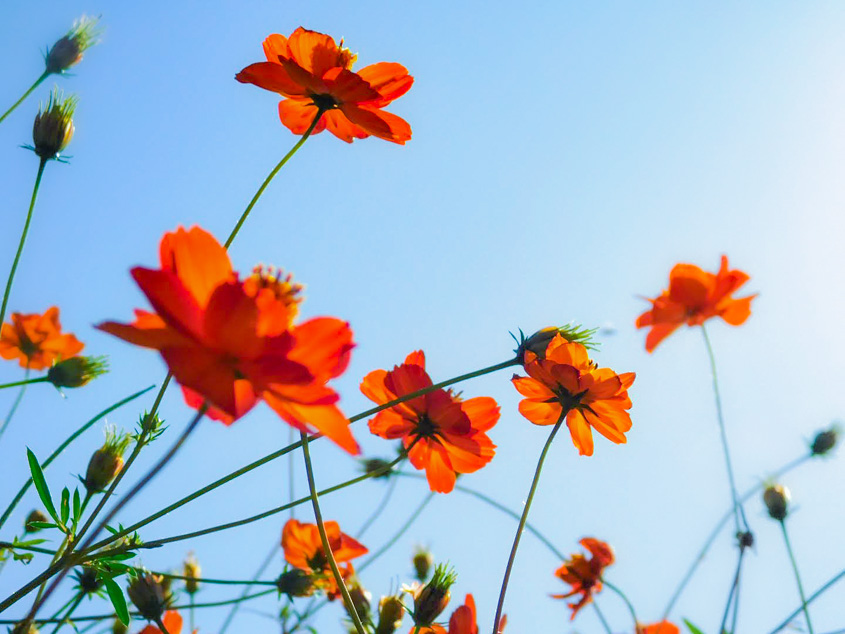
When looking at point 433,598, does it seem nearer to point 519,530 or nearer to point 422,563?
point 519,530

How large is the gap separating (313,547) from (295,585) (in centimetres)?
27

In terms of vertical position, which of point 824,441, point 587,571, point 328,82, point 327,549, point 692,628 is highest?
point 328,82

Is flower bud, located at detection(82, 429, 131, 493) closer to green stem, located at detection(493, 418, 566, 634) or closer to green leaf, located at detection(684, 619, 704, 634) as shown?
green stem, located at detection(493, 418, 566, 634)

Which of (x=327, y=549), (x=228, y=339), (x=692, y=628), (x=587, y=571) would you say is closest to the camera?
(x=228, y=339)

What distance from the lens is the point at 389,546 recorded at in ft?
5.65

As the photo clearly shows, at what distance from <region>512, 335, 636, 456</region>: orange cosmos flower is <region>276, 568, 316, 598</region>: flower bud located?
17.9 inches

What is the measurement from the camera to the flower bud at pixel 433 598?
3.54 ft

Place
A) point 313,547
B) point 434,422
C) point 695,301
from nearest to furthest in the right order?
1. point 434,422
2. point 313,547
3. point 695,301

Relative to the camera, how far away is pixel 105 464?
1.01m

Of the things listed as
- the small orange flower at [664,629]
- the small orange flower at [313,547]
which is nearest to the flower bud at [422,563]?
the small orange flower at [313,547]

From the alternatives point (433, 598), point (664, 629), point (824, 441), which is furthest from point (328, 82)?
point (824, 441)

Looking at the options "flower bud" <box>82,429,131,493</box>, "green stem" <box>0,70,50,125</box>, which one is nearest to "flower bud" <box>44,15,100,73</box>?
"green stem" <box>0,70,50,125</box>

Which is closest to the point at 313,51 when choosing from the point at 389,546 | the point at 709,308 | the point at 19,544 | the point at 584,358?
the point at 584,358

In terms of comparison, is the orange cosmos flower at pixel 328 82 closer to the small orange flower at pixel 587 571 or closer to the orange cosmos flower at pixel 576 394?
the orange cosmos flower at pixel 576 394
